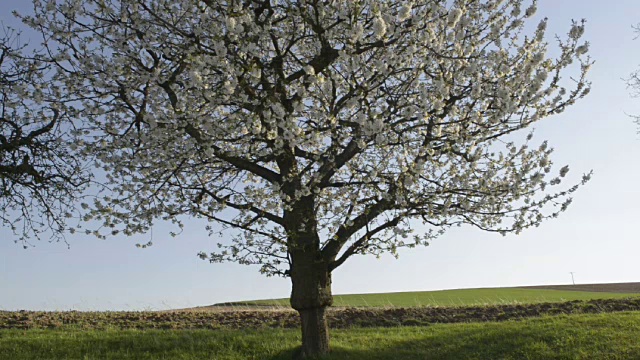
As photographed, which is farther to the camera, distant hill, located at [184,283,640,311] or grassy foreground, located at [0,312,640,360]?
distant hill, located at [184,283,640,311]

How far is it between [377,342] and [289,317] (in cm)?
460

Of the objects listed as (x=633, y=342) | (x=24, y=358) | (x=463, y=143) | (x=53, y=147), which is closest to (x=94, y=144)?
(x=53, y=147)

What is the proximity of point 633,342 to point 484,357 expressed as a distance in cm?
354

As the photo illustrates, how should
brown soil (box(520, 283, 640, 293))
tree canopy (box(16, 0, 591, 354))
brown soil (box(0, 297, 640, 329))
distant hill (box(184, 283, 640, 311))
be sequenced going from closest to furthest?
tree canopy (box(16, 0, 591, 354)) < brown soil (box(0, 297, 640, 329)) < distant hill (box(184, 283, 640, 311)) < brown soil (box(520, 283, 640, 293))

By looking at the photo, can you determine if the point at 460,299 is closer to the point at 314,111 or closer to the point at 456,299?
the point at 456,299

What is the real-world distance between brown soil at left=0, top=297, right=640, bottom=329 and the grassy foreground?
126 centimetres

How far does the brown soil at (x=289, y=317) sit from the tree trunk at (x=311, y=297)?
435 cm

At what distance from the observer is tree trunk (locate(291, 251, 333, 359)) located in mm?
11461

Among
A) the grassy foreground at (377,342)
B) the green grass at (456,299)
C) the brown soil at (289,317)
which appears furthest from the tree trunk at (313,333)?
the green grass at (456,299)

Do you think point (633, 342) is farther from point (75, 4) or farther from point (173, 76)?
point (75, 4)

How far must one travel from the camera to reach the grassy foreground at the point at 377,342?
40.1 ft

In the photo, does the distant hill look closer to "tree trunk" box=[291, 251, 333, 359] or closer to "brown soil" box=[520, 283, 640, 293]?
"brown soil" box=[520, 283, 640, 293]

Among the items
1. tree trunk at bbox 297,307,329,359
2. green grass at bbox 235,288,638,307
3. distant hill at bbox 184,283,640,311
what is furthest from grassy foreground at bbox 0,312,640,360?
green grass at bbox 235,288,638,307

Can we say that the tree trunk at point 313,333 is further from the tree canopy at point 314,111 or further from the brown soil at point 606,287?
the brown soil at point 606,287
